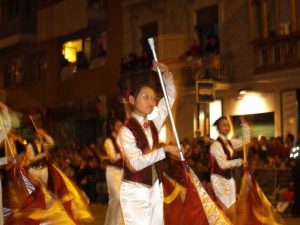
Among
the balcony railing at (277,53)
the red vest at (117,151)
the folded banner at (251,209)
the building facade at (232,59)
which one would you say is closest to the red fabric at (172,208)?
the folded banner at (251,209)

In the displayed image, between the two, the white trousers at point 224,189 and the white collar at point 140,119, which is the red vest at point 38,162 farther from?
the white collar at point 140,119

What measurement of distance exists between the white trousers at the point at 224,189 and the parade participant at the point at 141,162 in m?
3.56

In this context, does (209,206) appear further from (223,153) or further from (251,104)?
(251,104)

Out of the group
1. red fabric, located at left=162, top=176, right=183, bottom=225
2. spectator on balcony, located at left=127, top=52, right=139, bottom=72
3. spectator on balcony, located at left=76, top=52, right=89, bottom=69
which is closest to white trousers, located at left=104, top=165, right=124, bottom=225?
red fabric, located at left=162, top=176, right=183, bottom=225

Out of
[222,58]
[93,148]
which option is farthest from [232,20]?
[93,148]

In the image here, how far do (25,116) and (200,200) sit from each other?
1031 inches

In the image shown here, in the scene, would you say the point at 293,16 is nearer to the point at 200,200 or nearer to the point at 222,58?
the point at 222,58

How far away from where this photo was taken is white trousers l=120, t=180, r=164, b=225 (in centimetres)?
563

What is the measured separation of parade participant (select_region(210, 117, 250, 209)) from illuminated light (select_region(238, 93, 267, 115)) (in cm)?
1017

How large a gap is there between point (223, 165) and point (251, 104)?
1092 cm

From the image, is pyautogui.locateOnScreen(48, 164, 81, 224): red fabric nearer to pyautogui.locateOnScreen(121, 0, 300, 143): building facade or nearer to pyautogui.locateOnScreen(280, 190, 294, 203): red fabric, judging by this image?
pyautogui.locateOnScreen(280, 190, 294, 203): red fabric

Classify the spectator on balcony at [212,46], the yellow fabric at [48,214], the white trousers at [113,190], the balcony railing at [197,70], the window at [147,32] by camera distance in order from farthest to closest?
the window at [147,32]
the spectator on balcony at [212,46]
the balcony railing at [197,70]
the white trousers at [113,190]
the yellow fabric at [48,214]

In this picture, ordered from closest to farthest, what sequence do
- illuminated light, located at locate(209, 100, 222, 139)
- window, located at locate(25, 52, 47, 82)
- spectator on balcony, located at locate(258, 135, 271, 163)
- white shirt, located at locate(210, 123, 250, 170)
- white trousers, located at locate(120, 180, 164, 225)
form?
white trousers, located at locate(120, 180, 164, 225) → white shirt, located at locate(210, 123, 250, 170) → spectator on balcony, located at locate(258, 135, 271, 163) → illuminated light, located at locate(209, 100, 222, 139) → window, located at locate(25, 52, 47, 82)

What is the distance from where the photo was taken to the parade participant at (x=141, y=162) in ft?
18.3
